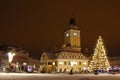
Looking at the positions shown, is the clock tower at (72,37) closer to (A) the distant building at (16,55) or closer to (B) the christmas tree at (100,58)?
(A) the distant building at (16,55)

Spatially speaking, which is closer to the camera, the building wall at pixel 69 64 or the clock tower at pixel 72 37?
the building wall at pixel 69 64

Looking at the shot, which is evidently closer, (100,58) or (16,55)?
(100,58)

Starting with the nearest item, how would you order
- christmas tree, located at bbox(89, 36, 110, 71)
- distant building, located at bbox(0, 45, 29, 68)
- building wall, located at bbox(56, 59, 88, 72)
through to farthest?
christmas tree, located at bbox(89, 36, 110, 71) → building wall, located at bbox(56, 59, 88, 72) → distant building, located at bbox(0, 45, 29, 68)

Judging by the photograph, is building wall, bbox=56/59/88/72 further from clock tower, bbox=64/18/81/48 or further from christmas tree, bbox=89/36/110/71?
christmas tree, bbox=89/36/110/71

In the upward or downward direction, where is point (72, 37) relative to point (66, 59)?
upward

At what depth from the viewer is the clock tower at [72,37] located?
127 meters

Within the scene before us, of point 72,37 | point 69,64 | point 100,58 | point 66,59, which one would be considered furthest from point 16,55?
point 100,58

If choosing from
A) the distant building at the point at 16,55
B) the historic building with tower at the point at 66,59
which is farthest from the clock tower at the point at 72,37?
the distant building at the point at 16,55

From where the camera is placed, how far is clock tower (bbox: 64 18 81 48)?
5008 inches

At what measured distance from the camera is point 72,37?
128 metres

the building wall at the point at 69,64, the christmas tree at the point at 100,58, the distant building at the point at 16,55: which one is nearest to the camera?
the christmas tree at the point at 100,58

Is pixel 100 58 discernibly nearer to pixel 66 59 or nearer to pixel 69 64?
pixel 66 59

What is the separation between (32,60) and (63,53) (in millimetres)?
26030

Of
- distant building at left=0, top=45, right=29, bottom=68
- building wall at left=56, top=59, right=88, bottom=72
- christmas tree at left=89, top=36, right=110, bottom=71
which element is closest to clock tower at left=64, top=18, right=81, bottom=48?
building wall at left=56, top=59, right=88, bottom=72
